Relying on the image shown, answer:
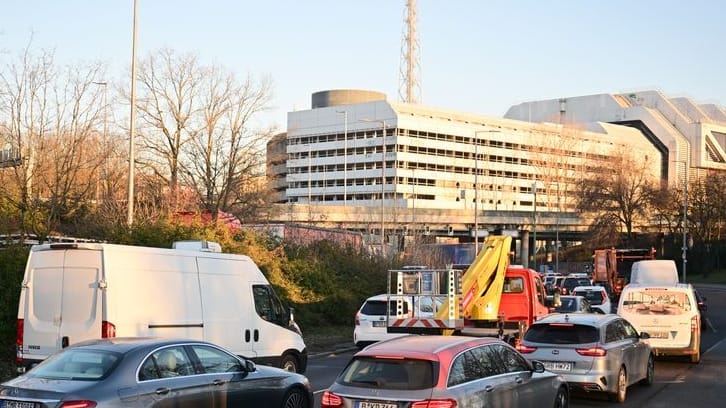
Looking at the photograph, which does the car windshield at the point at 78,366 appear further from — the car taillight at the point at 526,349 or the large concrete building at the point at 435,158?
the large concrete building at the point at 435,158

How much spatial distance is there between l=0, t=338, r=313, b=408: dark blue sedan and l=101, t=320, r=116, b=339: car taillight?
7.91ft

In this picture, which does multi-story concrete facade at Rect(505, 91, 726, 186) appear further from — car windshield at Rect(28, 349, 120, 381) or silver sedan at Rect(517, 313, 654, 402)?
car windshield at Rect(28, 349, 120, 381)

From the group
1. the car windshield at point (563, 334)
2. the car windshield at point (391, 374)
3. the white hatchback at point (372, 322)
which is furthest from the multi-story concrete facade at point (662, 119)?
the car windshield at point (391, 374)

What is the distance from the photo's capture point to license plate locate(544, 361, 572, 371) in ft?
47.2

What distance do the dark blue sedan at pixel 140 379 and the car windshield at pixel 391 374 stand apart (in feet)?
5.78

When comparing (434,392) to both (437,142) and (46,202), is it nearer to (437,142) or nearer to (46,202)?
(46,202)

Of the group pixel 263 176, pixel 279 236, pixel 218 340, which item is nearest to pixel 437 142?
pixel 263 176

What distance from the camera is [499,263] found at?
816 inches

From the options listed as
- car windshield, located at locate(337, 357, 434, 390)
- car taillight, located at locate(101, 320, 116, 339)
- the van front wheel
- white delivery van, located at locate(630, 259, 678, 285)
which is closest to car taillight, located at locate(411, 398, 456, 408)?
car windshield, located at locate(337, 357, 434, 390)

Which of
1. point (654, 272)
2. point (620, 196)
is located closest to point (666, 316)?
point (654, 272)

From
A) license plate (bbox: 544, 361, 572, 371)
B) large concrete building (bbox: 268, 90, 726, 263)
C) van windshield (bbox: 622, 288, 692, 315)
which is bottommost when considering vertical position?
license plate (bbox: 544, 361, 572, 371)

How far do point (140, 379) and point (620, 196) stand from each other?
81539 millimetres

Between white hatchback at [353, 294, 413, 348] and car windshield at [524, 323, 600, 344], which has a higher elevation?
car windshield at [524, 323, 600, 344]

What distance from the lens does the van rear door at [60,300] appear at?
41.5 ft
